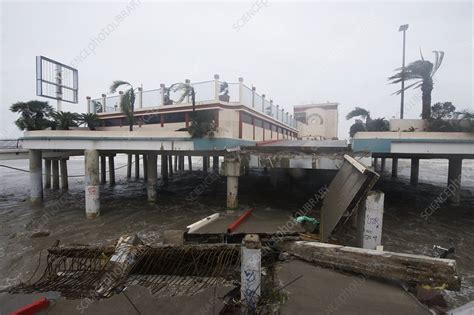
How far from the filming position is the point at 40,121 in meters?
15.2

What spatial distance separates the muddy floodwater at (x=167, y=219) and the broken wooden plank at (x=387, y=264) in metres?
1.77

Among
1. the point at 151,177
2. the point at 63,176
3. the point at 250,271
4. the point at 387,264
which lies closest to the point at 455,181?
the point at 387,264

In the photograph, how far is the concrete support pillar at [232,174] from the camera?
43.1 feet

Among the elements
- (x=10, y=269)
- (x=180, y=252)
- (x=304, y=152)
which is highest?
(x=304, y=152)

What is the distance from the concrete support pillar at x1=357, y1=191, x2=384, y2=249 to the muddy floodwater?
6.40 feet

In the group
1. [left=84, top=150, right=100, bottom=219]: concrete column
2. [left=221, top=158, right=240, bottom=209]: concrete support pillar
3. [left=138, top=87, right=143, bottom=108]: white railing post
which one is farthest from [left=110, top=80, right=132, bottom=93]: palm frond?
[left=221, top=158, right=240, bottom=209]: concrete support pillar

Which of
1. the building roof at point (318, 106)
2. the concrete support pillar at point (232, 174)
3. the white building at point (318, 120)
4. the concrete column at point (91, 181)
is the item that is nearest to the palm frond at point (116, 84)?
the concrete column at point (91, 181)

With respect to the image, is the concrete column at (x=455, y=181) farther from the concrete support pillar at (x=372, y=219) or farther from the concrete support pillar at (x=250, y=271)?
the concrete support pillar at (x=250, y=271)

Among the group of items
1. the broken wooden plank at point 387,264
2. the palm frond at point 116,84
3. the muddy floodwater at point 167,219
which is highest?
the palm frond at point 116,84

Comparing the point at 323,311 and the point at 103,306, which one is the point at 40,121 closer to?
the point at 103,306

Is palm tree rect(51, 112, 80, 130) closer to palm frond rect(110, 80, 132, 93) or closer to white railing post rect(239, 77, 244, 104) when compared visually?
palm frond rect(110, 80, 132, 93)

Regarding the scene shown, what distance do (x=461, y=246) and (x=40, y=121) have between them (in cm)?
2305

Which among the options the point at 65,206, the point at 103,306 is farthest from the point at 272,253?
the point at 65,206

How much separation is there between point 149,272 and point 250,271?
10.4 feet
